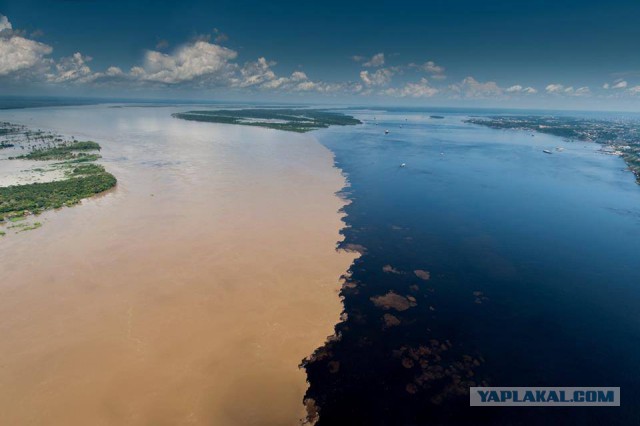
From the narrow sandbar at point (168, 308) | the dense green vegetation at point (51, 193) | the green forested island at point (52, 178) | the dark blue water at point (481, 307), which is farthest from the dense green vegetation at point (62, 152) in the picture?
the dark blue water at point (481, 307)

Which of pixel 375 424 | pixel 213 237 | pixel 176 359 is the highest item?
pixel 213 237

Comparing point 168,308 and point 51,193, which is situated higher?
point 51,193

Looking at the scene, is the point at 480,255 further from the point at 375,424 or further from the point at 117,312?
the point at 117,312

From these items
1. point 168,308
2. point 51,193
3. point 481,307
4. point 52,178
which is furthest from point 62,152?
point 481,307

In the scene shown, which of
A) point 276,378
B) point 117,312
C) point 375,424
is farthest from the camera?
point 117,312

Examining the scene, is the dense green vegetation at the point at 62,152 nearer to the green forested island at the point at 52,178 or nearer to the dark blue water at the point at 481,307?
the green forested island at the point at 52,178

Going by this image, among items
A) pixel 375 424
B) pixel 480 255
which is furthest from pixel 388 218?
pixel 375 424

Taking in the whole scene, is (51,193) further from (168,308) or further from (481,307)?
(481,307)

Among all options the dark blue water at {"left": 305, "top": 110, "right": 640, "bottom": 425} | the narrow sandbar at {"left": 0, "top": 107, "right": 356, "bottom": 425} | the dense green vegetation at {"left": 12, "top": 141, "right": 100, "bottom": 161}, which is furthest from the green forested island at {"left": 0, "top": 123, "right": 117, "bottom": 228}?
the dark blue water at {"left": 305, "top": 110, "right": 640, "bottom": 425}
